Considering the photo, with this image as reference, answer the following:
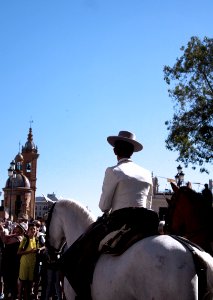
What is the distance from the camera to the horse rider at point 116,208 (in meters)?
6.91

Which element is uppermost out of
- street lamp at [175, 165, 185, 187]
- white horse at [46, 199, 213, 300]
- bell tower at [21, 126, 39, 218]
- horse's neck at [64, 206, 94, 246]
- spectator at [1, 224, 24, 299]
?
bell tower at [21, 126, 39, 218]

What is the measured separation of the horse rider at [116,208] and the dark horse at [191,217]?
1.84 metres

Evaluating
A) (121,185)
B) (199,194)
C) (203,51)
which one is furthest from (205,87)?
(121,185)

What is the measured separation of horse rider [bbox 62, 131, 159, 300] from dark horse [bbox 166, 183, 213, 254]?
1.84 metres

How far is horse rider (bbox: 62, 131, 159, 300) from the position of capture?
6906mm

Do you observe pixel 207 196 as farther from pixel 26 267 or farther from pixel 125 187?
pixel 26 267

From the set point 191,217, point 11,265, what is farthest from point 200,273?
point 11,265

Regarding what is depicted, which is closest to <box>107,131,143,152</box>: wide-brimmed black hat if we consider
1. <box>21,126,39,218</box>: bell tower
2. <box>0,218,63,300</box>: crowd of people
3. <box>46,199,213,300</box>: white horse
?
<box>46,199,213,300</box>: white horse

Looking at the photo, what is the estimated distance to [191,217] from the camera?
915 centimetres

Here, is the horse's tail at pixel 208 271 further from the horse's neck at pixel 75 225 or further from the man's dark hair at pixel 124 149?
the horse's neck at pixel 75 225

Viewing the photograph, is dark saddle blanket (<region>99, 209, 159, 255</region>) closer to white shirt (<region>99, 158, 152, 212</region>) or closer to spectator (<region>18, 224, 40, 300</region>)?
white shirt (<region>99, 158, 152, 212</region>)

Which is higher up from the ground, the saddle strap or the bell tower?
the bell tower

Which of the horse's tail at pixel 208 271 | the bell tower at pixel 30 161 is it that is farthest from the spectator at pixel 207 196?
the bell tower at pixel 30 161

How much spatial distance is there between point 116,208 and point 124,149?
0.83 metres
